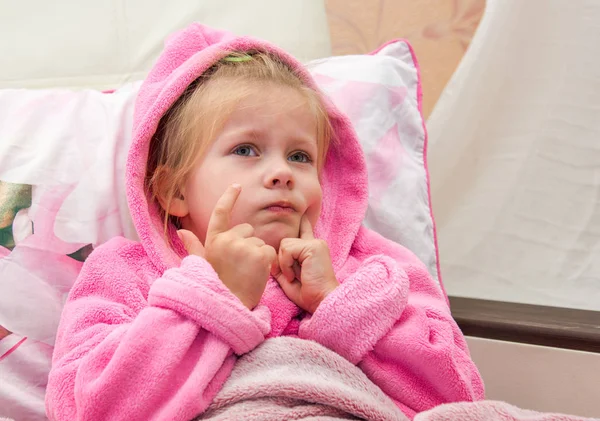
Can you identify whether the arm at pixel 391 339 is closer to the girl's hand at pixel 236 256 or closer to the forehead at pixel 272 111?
the girl's hand at pixel 236 256

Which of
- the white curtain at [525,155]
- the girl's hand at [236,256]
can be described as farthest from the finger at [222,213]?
the white curtain at [525,155]

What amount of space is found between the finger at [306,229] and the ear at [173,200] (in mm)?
171

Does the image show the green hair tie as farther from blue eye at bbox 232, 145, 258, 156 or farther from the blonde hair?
blue eye at bbox 232, 145, 258, 156

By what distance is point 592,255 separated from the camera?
3.90 ft

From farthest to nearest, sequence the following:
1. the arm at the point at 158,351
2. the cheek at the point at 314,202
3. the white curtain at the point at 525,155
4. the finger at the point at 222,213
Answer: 1. the white curtain at the point at 525,155
2. the cheek at the point at 314,202
3. the finger at the point at 222,213
4. the arm at the point at 158,351

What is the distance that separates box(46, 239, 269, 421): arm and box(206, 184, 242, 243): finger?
0.19ft

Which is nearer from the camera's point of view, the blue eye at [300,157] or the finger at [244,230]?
the finger at [244,230]

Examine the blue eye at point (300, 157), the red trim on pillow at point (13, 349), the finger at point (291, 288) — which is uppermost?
the blue eye at point (300, 157)

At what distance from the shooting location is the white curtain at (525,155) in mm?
1211

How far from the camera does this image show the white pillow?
2.85 feet

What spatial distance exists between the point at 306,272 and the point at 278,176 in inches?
5.2

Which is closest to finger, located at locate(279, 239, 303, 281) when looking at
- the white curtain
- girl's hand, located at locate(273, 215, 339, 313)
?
girl's hand, located at locate(273, 215, 339, 313)

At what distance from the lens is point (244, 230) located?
0.79 meters

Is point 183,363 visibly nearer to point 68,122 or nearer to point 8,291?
point 8,291
